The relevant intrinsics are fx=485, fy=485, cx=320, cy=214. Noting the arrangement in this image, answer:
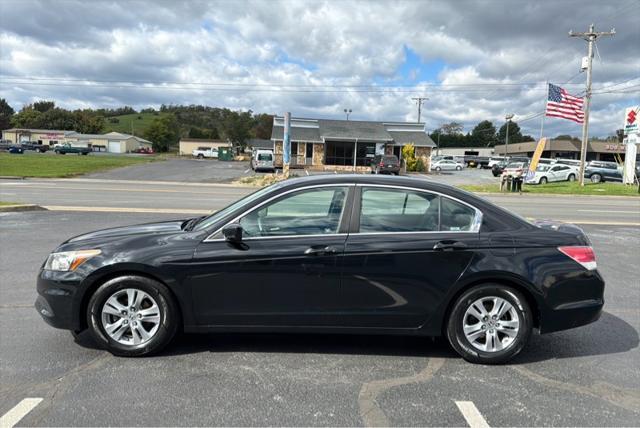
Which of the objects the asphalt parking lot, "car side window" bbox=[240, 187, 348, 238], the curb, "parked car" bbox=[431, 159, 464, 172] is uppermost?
"parked car" bbox=[431, 159, 464, 172]

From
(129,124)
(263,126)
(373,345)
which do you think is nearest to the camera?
(373,345)

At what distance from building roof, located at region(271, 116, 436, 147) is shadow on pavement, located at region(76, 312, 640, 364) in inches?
1768

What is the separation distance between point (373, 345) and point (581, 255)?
193 cm

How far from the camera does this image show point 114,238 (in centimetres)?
409

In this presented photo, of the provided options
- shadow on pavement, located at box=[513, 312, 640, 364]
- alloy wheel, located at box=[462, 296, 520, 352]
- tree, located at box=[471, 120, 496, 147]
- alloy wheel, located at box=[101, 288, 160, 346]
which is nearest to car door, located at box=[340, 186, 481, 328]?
alloy wheel, located at box=[462, 296, 520, 352]

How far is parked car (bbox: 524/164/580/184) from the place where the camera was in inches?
1382

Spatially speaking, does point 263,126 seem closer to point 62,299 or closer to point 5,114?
point 5,114

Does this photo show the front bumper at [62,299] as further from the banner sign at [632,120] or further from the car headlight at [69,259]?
the banner sign at [632,120]

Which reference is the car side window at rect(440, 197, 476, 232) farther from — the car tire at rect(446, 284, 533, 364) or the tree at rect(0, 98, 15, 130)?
the tree at rect(0, 98, 15, 130)

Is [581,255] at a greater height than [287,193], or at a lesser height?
lesser

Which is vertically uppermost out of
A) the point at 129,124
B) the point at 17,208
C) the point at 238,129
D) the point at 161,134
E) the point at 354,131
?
the point at 129,124

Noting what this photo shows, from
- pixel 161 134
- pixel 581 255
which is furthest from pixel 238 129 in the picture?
pixel 581 255

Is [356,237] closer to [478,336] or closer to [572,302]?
[478,336]

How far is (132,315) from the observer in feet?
13.0
